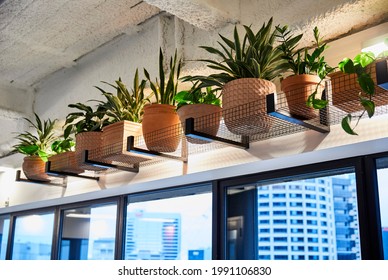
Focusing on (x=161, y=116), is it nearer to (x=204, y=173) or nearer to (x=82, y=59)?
(x=204, y=173)

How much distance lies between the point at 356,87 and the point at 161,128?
1092 millimetres

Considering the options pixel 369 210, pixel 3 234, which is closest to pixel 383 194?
pixel 369 210

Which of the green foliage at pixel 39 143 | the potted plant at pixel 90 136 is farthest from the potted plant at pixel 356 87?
the green foliage at pixel 39 143

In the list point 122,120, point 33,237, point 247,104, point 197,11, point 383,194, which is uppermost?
point 197,11

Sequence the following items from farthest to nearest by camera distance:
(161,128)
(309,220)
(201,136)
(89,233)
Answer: (89,233), (309,220), (161,128), (201,136)

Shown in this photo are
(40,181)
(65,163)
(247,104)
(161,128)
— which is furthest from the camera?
(40,181)

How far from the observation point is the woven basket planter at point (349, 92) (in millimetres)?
1834

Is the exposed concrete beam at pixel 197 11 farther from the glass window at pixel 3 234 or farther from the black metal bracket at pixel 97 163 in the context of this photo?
the glass window at pixel 3 234

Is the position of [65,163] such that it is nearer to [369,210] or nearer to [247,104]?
[247,104]

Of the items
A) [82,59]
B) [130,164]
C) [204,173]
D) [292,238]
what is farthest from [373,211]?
[82,59]

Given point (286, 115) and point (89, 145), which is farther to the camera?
point (89, 145)

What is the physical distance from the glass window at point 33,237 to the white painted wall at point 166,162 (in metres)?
0.29

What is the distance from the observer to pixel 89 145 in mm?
3055

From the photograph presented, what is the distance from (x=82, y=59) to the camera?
3.95 meters
